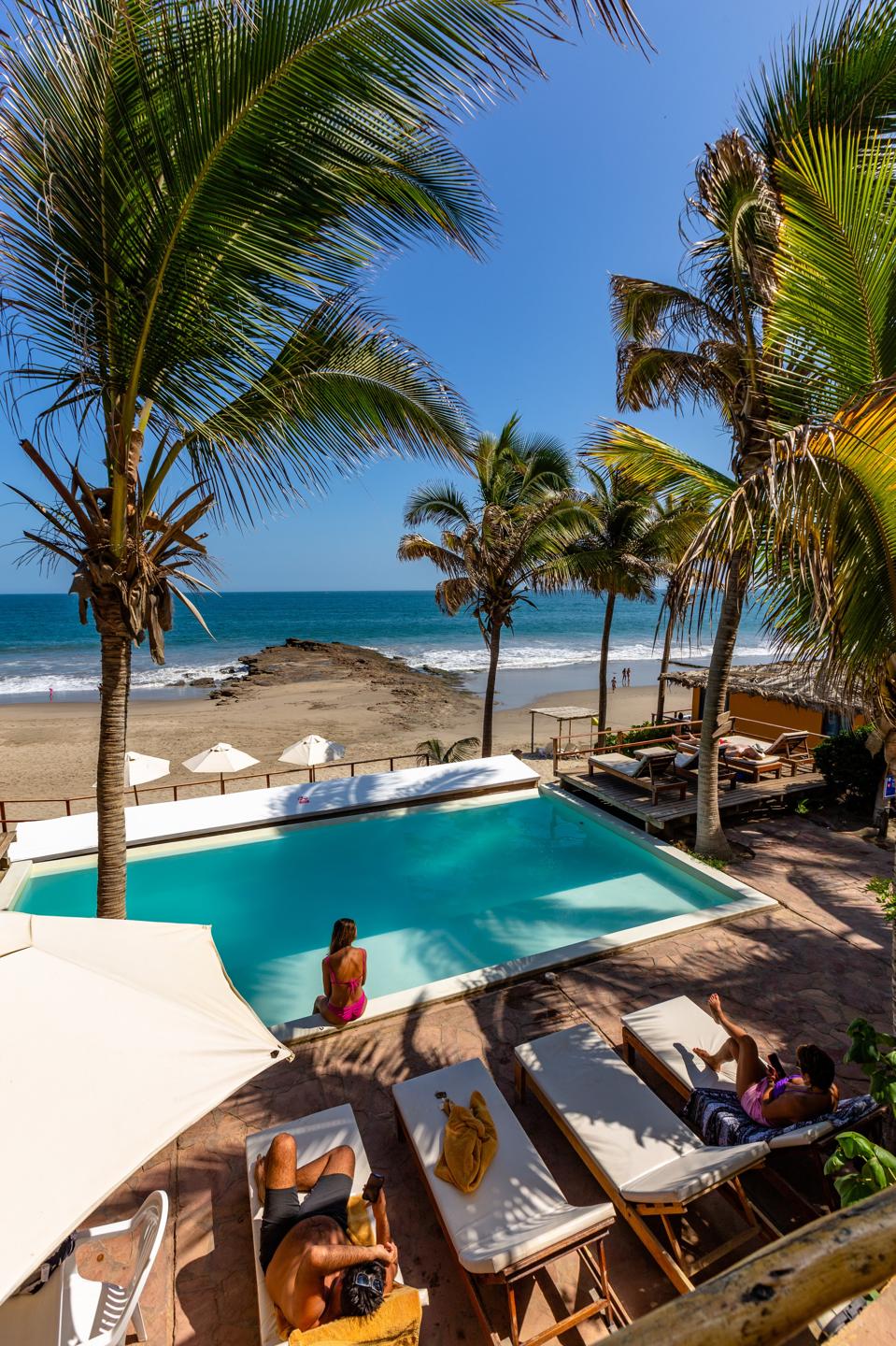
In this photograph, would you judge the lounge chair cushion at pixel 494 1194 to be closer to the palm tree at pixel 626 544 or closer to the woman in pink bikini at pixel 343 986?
the woman in pink bikini at pixel 343 986

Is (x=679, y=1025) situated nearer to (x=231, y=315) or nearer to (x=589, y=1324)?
(x=589, y=1324)

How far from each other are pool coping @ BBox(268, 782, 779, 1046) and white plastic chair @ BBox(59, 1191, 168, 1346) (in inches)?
81.4

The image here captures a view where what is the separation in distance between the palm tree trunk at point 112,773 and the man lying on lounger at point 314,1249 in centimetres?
206

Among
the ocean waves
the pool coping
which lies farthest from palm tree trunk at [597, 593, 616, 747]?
the ocean waves

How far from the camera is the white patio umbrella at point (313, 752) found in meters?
11.6

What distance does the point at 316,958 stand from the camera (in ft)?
25.0

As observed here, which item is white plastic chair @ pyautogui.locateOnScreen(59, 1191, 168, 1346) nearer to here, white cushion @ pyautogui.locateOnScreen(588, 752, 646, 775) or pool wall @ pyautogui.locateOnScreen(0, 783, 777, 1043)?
pool wall @ pyautogui.locateOnScreen(0, 783, 777, 1043)

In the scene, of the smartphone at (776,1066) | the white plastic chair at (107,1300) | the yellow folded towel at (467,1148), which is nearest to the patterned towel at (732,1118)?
the smartphone at (776,1066)

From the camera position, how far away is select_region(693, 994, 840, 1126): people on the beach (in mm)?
3746

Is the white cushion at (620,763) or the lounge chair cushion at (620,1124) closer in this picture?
the lounge chair cushion at (620,1124)

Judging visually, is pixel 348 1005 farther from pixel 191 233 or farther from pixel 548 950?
pixel 191 233

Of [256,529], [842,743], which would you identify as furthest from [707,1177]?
[842,743]

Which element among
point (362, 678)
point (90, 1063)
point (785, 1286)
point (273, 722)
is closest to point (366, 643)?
point (362, 678)

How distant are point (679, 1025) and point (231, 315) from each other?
580cm
